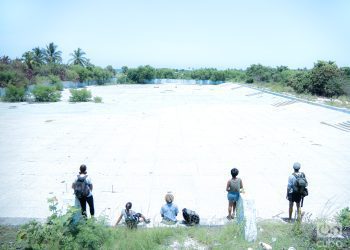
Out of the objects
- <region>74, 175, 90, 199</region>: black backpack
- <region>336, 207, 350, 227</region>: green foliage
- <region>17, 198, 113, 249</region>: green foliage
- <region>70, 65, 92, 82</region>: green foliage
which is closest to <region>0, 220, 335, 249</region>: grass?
<region>17, 198, 113, 249</region>: green foliage

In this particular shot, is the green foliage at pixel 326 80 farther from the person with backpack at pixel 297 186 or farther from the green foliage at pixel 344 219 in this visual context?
the green foliage at pixel 344 219

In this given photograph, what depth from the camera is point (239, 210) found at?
248 inches

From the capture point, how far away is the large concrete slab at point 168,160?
28.6 ft

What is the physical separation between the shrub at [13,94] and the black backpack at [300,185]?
3387cm

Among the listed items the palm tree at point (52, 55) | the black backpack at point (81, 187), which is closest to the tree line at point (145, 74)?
the palm tree at point (52, 55)

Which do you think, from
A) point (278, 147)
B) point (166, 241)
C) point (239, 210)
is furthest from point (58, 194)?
point (278, 147)

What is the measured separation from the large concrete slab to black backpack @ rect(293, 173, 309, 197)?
1357 millimetres

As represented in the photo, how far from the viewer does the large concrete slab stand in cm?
872

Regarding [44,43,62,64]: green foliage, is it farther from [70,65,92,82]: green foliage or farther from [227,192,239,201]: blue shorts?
[227,192,239,201]: blue shorts

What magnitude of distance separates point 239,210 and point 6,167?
9.03 meters

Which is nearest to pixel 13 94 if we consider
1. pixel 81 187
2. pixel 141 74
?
pixel 81 187

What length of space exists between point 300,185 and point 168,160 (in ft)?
21.9

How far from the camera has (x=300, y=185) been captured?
6.71 m

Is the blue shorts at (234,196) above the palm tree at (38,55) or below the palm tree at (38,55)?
below
